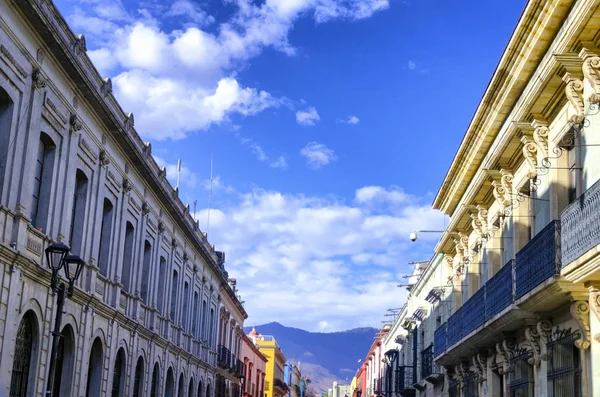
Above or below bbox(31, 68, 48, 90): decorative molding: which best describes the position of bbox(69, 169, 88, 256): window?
below

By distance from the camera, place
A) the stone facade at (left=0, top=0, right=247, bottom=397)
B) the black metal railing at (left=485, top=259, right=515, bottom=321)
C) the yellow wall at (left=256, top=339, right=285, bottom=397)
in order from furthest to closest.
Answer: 1. the yellow wall at (left=256, top=339, right=285, bottom=397)
2. the black metal railing at (left=485, top=259, right=515, bottom=321)
3. the stone facade at (left=0, top=0, right=247, bottom=397)

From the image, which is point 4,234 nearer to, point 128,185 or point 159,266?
point 128,185

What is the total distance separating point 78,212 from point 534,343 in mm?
11060

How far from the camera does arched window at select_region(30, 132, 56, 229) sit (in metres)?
17.2

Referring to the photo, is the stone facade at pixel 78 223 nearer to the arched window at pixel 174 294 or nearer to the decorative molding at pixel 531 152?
the arched window at pixel 174 294

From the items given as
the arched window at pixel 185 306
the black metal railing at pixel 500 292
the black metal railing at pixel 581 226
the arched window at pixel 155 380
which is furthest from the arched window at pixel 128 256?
the black metal railing at pixel 581 226

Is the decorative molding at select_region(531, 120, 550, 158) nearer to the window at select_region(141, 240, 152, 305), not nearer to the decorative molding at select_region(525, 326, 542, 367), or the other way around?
the decorative molding at select_region(525, 326, 542, 367)

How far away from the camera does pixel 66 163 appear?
18375mm

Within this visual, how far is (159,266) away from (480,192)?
13728 millimetres

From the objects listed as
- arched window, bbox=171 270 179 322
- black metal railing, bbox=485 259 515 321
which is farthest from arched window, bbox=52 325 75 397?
arched window, bbox=171 270 179 322

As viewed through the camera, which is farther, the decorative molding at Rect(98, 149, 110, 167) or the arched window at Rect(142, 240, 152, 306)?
the arched window at Rect(142, 240, 152, 306)

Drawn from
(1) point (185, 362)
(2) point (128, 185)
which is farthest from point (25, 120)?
(1) point (185, 362)

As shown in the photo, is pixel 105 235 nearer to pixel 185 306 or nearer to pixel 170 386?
pixel 170 386

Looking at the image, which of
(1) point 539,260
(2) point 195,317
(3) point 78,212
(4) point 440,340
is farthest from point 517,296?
(2) point 195,317
